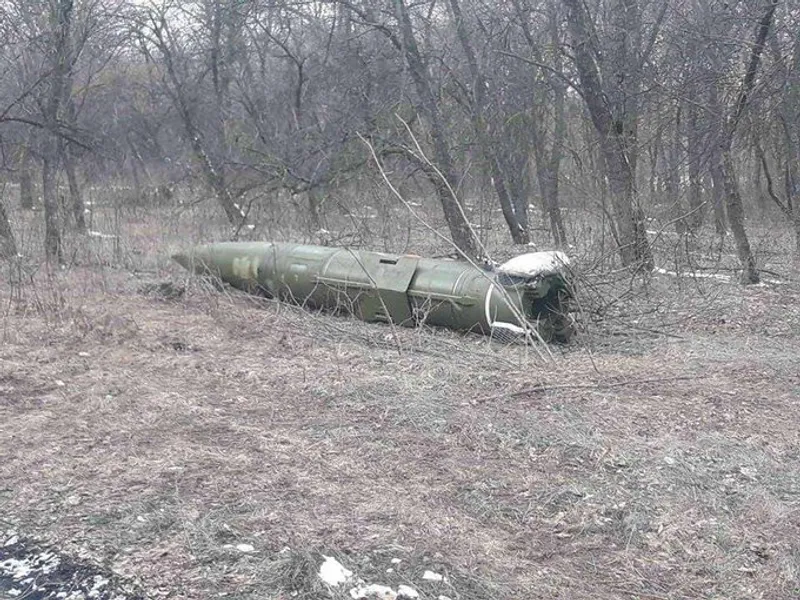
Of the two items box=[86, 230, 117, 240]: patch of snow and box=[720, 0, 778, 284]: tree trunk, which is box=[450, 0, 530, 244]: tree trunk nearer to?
box=[720, 0, 778, 284]: tree trunk

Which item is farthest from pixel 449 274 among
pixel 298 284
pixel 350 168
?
pixel 350 168

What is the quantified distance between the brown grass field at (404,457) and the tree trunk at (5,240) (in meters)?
3.21

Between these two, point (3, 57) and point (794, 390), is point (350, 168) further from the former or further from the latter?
point (794, 390)

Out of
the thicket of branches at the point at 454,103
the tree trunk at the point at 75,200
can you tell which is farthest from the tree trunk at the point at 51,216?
the tree trunk at the point at 75,200

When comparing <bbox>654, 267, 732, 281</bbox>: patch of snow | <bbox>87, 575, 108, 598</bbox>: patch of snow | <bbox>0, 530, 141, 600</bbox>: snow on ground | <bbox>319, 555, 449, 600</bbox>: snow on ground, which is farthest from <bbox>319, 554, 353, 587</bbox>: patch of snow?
<bbox>654, 267, 732, 281</bbox>: patch of snow

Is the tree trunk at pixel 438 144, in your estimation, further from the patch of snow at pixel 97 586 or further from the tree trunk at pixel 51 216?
the patch of snow at pixel 97 586

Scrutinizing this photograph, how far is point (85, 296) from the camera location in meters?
8.88

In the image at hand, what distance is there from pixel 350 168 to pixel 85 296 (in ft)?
21.0

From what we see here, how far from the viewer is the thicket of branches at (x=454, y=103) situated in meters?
9.89

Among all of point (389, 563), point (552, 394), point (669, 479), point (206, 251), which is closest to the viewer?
point (389, 563)

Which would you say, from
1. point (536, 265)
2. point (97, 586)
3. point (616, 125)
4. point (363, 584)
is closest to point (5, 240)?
point (536, 265)

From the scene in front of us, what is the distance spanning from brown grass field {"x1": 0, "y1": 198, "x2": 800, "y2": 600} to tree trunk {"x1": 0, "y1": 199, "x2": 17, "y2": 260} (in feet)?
10.5

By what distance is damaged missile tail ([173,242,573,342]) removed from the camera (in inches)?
287

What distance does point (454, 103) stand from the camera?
1588 centimetres
